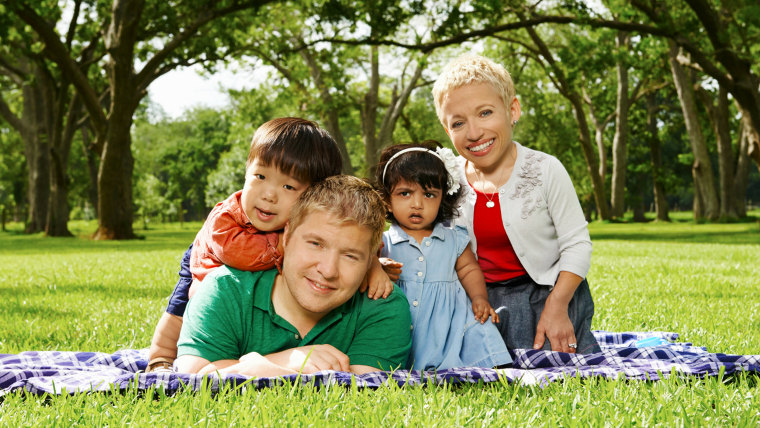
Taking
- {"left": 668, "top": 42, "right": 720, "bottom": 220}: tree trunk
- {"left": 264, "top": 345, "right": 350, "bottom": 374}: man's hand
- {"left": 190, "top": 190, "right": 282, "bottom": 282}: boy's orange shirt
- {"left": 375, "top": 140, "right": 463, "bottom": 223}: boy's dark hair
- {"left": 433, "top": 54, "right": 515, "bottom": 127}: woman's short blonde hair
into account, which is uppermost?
{"left": 668, "top": 42, "right": 720, "bottom": 220}: tree trunk

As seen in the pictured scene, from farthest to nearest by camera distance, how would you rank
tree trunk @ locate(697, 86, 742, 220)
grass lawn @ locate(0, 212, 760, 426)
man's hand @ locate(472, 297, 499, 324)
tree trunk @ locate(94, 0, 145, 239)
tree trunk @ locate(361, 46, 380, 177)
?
tree trunk @ locate(361, 46, 380, 177) → tree trunk @ locate(697, 86, 742, 220) → tree trunk @ locate(94, 0, 145, 239) → man's hand @ locate(472, 297, 499, 324) → grass lawn @ locate(0, 212, 760, 426)

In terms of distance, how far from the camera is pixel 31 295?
6445 millimetres

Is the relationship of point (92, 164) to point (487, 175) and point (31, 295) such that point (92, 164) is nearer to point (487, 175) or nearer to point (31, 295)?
point (31, 295)

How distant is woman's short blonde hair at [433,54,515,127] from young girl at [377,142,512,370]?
377mm

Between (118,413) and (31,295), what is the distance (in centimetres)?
507

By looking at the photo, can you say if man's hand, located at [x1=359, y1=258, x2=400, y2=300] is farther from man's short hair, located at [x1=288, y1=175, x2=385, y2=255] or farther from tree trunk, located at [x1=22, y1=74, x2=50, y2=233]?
tree trunk, located at [x1=22, y1=74, x2=50, y2=233]

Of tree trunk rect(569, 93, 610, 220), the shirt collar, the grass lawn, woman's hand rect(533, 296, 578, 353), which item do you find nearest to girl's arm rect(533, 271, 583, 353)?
woman's hand rect(533, 296, 578, 353)

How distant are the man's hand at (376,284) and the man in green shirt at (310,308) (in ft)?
0.14

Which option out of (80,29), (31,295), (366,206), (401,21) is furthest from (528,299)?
(80,29)

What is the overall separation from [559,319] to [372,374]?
126cm

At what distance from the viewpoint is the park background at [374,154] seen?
2.29m

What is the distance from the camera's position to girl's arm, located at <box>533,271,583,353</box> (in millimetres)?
3457

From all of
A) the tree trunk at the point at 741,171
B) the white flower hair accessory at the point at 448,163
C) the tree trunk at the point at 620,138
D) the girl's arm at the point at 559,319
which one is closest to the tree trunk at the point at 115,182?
the white flower hair accessory at the point at 448,163

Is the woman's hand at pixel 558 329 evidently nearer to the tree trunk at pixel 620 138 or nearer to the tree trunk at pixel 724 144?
the tree trunk at pixel 724 144
